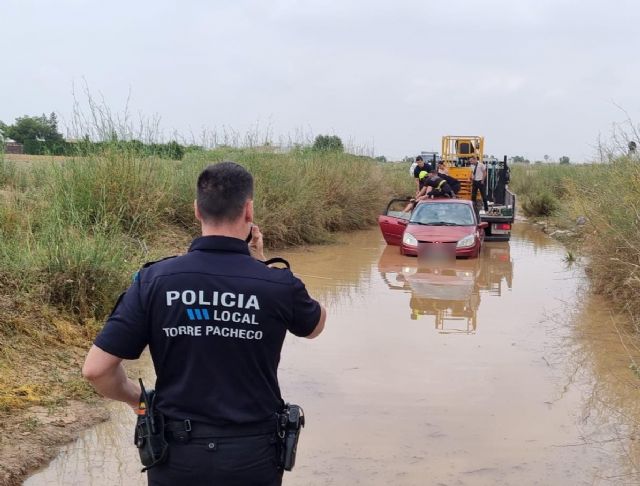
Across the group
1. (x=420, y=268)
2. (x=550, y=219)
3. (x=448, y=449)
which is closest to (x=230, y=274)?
(x=448, y=449)

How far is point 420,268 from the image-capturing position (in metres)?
13.0

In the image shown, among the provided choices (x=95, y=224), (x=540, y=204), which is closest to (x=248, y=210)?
(x=95, y=224)

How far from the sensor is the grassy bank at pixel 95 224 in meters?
6.02

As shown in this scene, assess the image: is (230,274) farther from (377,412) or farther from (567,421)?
(567,421)

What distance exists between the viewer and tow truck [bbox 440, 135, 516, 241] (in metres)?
16.9

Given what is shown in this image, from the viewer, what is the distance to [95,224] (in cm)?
980

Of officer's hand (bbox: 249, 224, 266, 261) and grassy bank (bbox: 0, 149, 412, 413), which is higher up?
officer's hand (bbox: 249, 224, 266, 261)

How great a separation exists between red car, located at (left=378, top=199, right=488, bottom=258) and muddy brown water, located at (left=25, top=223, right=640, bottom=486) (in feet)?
8.43

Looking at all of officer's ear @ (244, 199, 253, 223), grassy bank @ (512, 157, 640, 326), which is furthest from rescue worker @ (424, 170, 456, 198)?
officer's ear @ (244, 199, 253, 223)

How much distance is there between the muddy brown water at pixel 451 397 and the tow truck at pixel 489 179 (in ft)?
20.5

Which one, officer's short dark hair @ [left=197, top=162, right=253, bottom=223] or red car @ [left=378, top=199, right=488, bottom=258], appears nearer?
officer's short dark hair @ [left=197, top=162, right=253, bottom=223]

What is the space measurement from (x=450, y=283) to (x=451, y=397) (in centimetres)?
579

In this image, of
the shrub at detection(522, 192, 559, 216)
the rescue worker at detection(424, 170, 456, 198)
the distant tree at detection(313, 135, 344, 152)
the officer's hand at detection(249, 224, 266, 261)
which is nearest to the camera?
the officer's hand at detection(249, 224, 266, 261)

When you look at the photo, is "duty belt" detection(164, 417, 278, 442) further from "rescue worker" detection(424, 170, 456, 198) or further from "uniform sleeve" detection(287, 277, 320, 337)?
"rescue worker" detection(424, 170, 456, 198)
